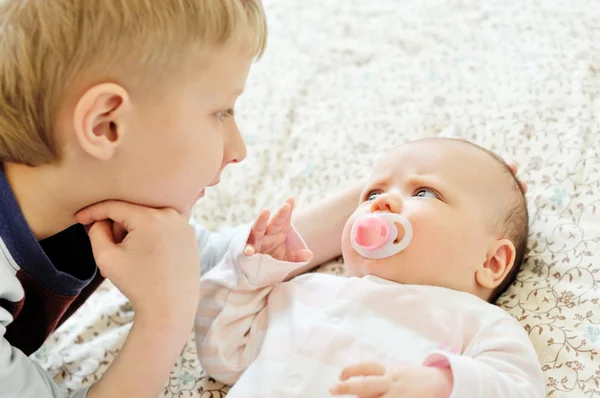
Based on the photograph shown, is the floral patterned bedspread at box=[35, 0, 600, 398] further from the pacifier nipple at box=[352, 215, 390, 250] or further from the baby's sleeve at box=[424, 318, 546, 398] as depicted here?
the pacifier nipple at box=[352, 215, 390, 250]

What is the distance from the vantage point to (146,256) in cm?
98

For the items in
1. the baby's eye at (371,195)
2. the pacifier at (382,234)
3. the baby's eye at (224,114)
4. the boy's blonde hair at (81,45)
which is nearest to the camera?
the boy's blonde hair at (81,45)

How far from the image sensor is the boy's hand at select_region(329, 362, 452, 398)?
2.80ft

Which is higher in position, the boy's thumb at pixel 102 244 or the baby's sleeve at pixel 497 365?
the boy's thumb at pixel 102 244

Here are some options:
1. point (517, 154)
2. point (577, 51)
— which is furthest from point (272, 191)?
point (577, 51)

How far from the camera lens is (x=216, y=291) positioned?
114 cm

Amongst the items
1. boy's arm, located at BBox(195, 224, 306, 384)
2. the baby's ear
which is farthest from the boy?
the baby's ear

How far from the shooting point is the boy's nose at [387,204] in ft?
3.65

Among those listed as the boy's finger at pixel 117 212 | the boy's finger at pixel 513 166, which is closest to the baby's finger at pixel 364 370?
the boy's finger at pixel 117 212

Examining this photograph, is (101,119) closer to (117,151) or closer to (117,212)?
(117,151)

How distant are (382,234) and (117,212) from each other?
0.40m

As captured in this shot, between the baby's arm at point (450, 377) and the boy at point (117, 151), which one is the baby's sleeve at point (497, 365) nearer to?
the baby's arm at point (450, 377)

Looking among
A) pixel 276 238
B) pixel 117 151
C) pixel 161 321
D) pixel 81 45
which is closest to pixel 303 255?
pixel 276 238

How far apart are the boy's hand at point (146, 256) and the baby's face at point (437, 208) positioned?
292mm
